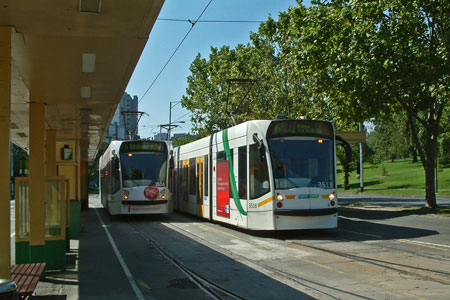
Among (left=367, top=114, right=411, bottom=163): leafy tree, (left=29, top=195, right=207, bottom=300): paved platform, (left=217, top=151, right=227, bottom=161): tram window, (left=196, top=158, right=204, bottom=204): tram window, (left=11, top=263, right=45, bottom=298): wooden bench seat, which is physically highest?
(left=367, top=114, right=411, bottom=163): leafy tree

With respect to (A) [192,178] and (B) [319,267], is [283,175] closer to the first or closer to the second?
(B) [319,267]

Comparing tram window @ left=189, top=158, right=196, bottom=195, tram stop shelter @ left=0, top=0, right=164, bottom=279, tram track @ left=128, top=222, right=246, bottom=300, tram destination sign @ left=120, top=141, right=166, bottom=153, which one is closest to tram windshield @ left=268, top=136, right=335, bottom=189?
tram track @ left=128, top=222, right=246, bottom=300

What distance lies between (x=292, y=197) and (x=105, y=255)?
200 inches

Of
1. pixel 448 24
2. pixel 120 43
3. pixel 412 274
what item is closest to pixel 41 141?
pixel 120 43

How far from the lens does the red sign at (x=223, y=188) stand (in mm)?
16234

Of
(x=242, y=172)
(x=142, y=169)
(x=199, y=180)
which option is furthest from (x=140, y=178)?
(x=242, y=172)

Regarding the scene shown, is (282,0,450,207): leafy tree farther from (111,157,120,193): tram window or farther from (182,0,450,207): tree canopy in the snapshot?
(111,157,120,193): tram window

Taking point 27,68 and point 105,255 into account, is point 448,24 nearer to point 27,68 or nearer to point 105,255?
point 105,255

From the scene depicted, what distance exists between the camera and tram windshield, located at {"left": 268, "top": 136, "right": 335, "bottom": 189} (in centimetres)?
1380

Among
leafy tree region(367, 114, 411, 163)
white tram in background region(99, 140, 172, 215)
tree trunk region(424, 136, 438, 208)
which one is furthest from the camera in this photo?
leafy tree region(367, 114, 411, 163)

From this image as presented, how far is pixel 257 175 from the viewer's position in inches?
556

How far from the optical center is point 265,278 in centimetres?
863

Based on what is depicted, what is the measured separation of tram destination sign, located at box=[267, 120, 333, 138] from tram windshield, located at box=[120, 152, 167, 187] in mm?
7987

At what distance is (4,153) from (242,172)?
979 centimetres
